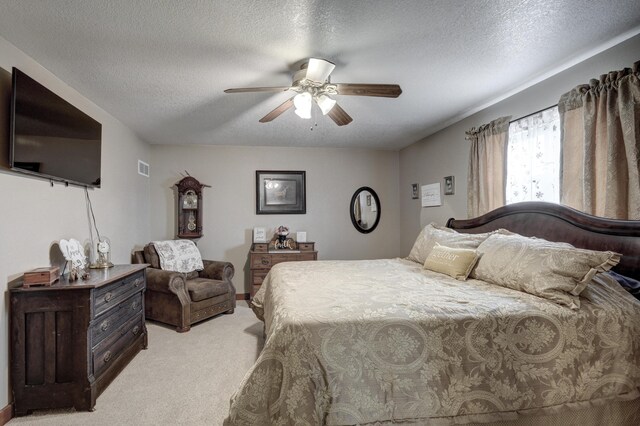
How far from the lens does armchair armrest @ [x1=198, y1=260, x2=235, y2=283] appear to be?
158 inches

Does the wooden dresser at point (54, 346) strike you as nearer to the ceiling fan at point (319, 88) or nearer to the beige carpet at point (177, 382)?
the beige carpet at point (177, 382)

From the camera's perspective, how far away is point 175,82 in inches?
99.5

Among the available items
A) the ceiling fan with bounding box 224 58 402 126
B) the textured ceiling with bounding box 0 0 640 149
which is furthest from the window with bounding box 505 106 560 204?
the ceiling fan with bounding box 224 58 402 126

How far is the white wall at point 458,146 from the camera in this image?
209cm

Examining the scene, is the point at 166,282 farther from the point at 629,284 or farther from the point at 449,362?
the point at 629,284

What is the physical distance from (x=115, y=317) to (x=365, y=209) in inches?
151

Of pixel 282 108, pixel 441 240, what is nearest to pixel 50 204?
pixel 282 108

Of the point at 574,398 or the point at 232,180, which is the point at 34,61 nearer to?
the point at 232,180

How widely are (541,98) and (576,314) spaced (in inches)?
76.4

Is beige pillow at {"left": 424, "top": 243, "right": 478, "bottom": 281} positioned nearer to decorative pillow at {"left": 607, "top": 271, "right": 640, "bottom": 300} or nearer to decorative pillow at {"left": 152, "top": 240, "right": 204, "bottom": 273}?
decorative pillow at {"left": 607, "top": 271, "right": 640, "bottom": 300}

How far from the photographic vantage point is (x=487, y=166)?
10.1 ft

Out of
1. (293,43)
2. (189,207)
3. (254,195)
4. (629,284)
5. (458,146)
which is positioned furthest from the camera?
(254,195)

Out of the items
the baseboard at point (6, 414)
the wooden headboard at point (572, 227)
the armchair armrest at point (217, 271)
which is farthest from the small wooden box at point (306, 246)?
the baseboard at point (6, 414)

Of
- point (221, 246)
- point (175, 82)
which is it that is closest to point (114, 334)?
point (175, 82)
